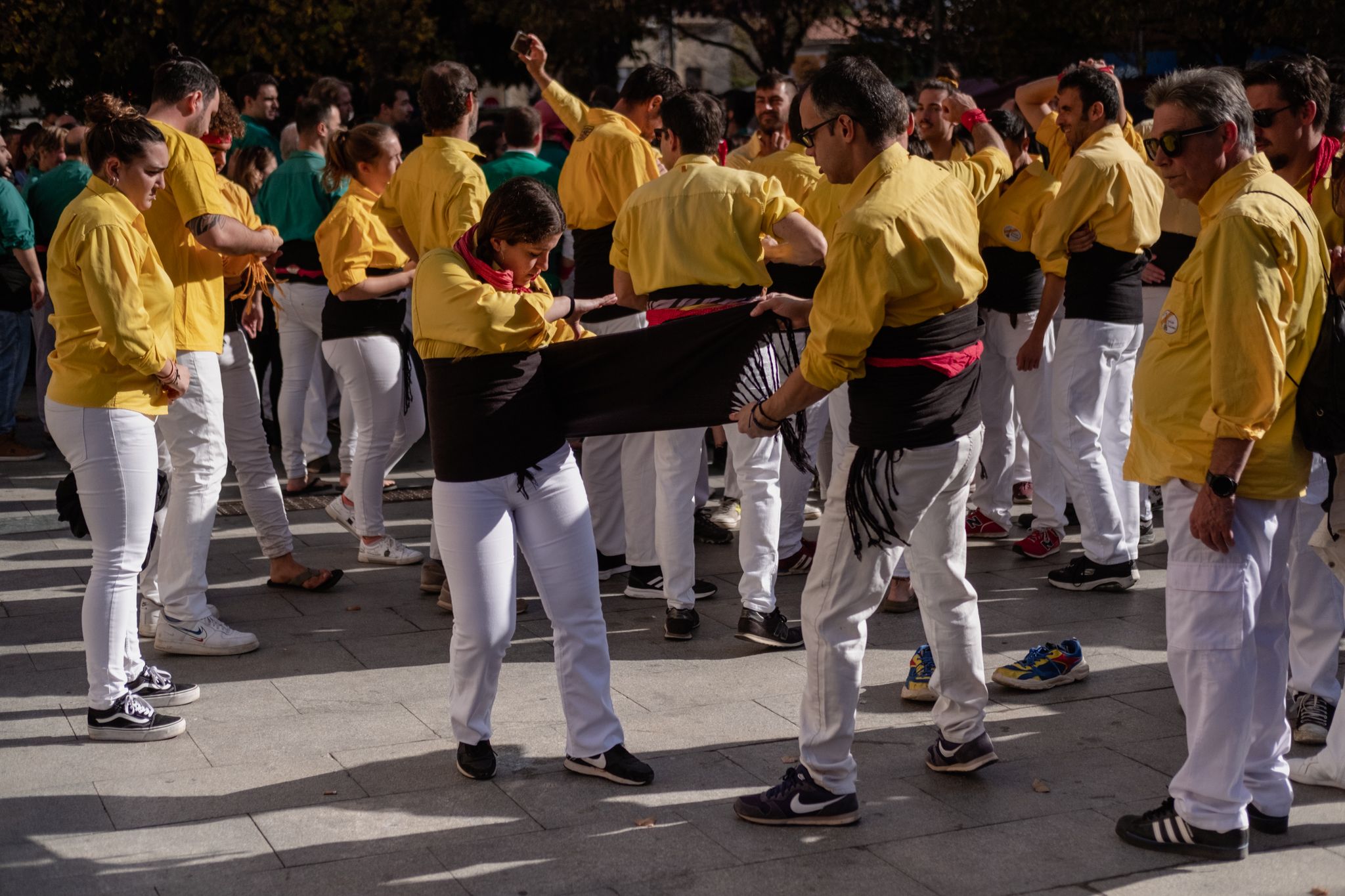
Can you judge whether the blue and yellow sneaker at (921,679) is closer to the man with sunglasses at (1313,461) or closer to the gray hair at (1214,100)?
the man with sunglasses at (1313,461)

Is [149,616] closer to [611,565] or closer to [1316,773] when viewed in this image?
[611,565]

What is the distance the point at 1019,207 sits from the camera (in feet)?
24.9

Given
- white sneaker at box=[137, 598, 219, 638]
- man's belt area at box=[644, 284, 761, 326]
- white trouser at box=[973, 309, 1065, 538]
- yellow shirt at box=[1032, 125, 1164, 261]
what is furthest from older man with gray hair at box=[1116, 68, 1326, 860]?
white sneaker at box=[137, 598, 219, 638]

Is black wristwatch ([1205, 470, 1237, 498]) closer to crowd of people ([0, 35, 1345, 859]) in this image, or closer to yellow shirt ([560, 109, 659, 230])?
crowd of people ([0, 35, 1345, 859])

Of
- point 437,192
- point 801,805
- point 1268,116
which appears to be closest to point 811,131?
point 1268,116

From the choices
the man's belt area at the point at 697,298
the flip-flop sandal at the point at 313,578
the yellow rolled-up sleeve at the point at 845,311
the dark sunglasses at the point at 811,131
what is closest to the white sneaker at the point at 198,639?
the flip-flop sandal at the point at 313,578

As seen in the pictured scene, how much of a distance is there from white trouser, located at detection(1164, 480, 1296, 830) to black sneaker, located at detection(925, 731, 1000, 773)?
26.8 inches

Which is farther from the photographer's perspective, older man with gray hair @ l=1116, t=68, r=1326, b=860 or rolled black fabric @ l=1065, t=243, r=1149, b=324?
rolled black fabric @ l=1065, t=243, r=1149, b=324

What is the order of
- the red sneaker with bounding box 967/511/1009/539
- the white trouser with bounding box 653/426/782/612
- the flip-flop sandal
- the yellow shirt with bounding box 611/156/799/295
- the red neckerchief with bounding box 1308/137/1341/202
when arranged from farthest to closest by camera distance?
the red sneaker with bounding box 967/511/1009/539 → the flip-flop sandal → the white trouser with bounding box 653/426/782/612 → the yellow shirt with bounding box 611/156/799/295 → the red neckerchief with bounding box 1308/137/1341/202

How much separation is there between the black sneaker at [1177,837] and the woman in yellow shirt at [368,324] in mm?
4393

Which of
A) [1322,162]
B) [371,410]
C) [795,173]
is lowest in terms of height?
[371,410]

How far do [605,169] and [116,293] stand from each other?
113 inches

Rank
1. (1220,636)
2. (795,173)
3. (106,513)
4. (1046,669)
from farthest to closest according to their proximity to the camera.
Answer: (795,173) → (1046,669) → (106,513) → (1220,636)

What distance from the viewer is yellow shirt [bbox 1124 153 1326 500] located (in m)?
3.76
